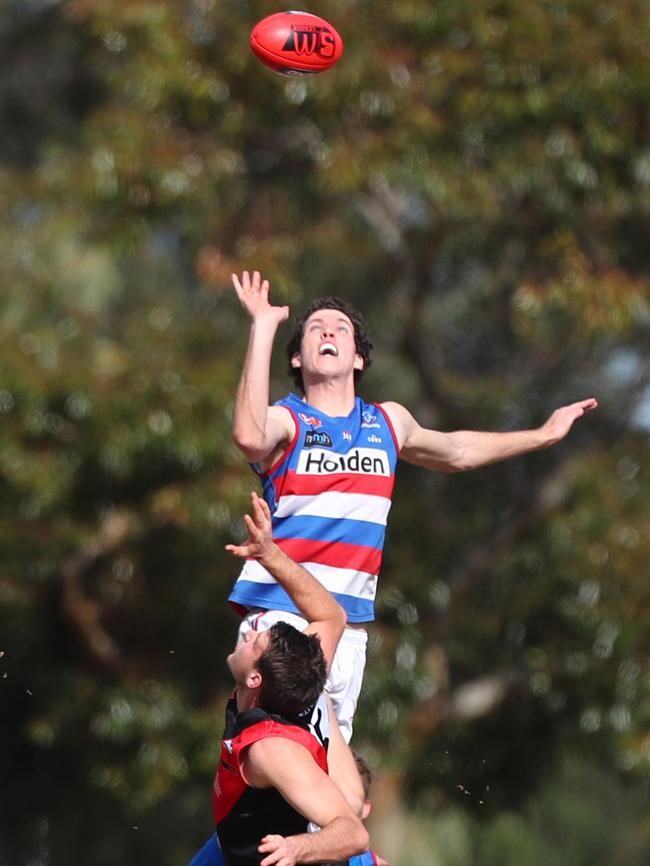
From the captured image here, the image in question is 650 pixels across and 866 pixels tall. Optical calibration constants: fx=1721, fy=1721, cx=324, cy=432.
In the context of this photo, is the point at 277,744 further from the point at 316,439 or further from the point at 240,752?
the point at 316,439

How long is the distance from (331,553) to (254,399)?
748 mm

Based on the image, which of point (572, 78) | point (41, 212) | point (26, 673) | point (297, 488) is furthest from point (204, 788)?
point (297, 488)

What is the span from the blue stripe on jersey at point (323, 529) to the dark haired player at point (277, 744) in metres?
0.39

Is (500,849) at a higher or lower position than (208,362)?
lower

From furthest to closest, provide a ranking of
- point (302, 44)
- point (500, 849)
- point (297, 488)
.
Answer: point (500, 849) < point (302, 44) < point (297, 488)

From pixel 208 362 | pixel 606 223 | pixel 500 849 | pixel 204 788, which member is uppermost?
pixel 606 223

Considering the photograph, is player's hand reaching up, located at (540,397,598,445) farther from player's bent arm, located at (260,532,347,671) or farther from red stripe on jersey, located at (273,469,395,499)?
player's bent arm, located at (260,532,347,671)


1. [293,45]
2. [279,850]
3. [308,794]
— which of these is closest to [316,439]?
[308,794]

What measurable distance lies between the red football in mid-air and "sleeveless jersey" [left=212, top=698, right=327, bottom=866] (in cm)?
473

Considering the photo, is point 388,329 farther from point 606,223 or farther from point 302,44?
point 302,44

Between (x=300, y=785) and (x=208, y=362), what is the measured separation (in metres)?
10.1

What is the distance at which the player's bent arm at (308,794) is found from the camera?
5.78 meters

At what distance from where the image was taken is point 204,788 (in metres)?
17.6

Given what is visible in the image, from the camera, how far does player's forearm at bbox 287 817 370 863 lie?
5.71 m
